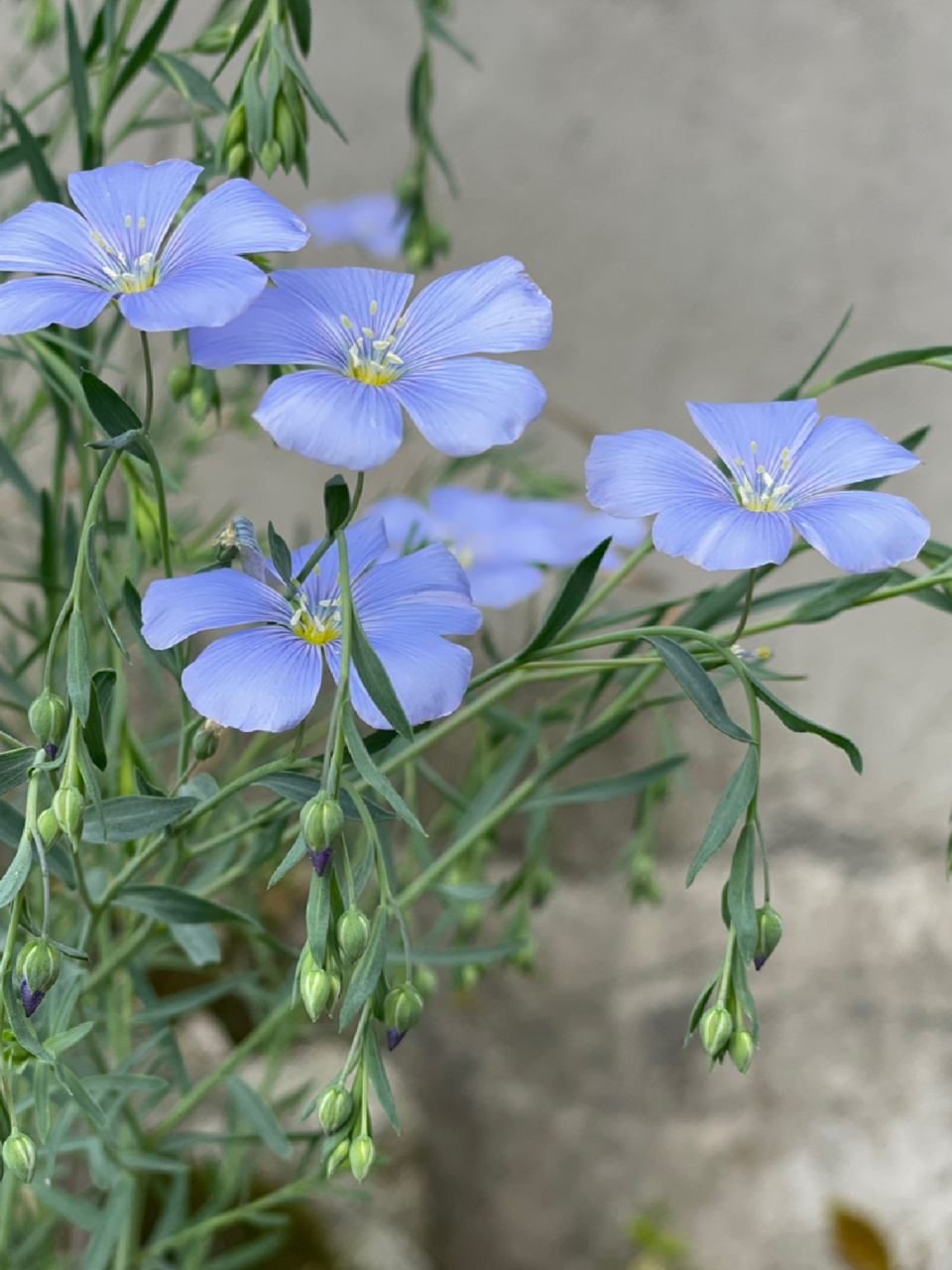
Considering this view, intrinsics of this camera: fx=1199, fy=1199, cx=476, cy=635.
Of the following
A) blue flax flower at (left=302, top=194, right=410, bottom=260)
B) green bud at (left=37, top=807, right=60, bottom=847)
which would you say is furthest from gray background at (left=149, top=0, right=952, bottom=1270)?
green bud at (left=37, top=807, right=60, bottom=847)

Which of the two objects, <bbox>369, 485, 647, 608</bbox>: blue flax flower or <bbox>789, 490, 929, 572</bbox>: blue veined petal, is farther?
<bbox>369, 485, 647, 608</bbox>: blue flax flower

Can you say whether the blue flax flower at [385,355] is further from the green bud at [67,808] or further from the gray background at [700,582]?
the gray background at [700,582]

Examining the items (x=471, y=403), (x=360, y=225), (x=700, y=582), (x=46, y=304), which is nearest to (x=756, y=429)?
(x=471, y=403)

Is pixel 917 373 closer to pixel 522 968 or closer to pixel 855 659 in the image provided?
pixel 855 659

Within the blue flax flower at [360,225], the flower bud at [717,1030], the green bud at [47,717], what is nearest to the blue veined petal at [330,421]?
the green bud at [47,717]

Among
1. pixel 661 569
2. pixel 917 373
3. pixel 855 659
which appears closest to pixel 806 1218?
pixel 855 659

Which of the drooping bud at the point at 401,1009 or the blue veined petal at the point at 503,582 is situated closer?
the drooping bud at the point at 401,1009

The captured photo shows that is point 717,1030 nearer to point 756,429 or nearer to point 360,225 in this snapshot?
point 756,429

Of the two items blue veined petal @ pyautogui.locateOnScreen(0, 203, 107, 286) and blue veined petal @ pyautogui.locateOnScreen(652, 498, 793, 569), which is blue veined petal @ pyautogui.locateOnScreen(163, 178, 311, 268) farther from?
blue veined petal @ pyautogui.locateOnScreen(652, 498, 793, 569)
